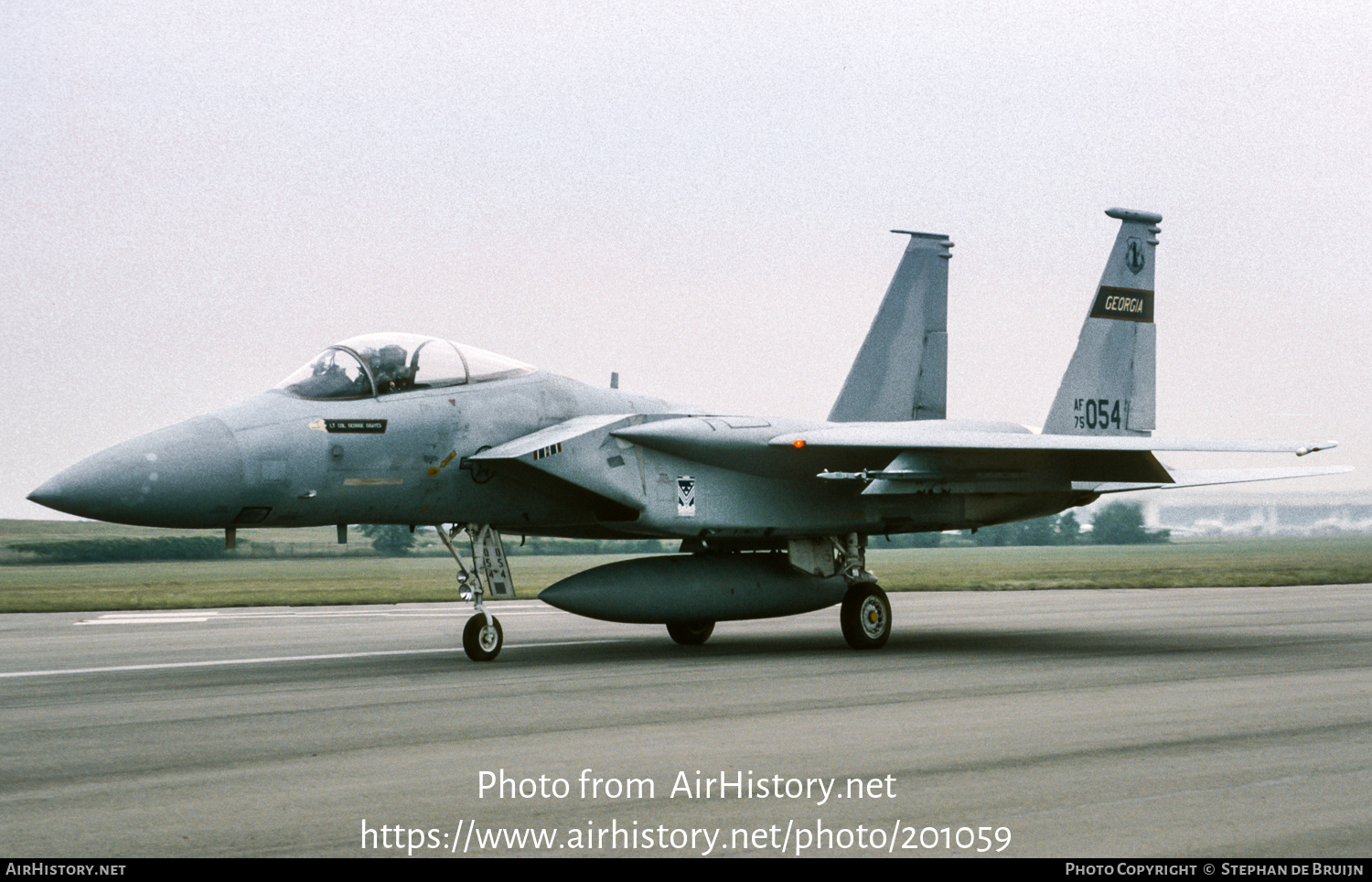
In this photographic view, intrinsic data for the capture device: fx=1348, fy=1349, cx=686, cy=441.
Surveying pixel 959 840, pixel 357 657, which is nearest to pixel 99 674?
pixel 357 657

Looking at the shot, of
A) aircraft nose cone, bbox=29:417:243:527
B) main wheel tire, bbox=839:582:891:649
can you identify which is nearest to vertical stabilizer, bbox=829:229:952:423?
main wheel tire, bbox=839:582:891:649

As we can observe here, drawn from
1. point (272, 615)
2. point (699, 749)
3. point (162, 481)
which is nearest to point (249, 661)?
point (162, 481)

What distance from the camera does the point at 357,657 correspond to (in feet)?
43.9

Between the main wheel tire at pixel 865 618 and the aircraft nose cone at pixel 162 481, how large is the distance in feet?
20.4

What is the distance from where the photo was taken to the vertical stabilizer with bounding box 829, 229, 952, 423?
17406mm

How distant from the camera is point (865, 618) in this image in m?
13.9

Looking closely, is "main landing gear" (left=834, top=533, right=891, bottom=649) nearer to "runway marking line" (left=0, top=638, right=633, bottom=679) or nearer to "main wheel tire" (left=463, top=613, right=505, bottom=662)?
"runway marking line" (left=0, top=638, right=633, bottom=679)

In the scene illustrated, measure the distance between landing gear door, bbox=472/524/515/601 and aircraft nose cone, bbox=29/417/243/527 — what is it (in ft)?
8.06

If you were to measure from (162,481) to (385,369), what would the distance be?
2296 millimetres

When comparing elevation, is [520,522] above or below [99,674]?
above

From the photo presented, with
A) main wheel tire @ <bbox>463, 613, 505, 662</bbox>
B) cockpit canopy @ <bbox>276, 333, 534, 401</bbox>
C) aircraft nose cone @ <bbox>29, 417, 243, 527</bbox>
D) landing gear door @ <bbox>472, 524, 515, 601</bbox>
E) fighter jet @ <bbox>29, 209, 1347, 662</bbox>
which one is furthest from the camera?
landing gear door @ <bbox>472, 524, 515, 601</bbox>

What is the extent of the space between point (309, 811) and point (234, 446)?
5.74 meters

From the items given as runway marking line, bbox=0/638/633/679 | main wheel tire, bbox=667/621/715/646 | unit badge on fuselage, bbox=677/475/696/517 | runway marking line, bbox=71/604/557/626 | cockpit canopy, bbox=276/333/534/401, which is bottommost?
runway marking line, bbox=71/604/557/626
